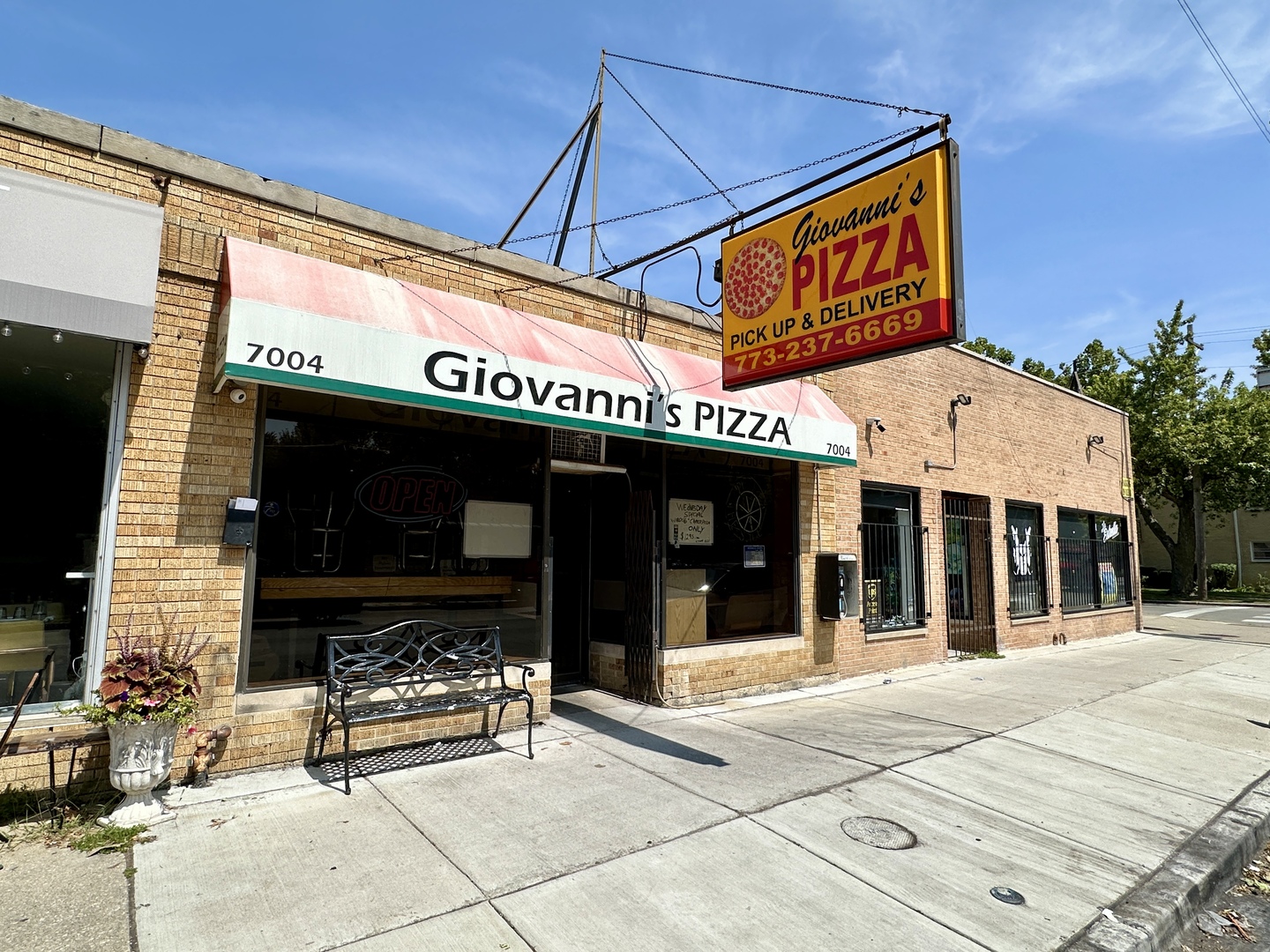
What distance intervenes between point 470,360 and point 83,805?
12.4 feet

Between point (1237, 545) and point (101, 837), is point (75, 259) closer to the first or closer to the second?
point (101, 837)

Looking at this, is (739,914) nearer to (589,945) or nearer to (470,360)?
(589,945)

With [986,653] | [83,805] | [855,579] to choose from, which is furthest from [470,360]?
[986,653]

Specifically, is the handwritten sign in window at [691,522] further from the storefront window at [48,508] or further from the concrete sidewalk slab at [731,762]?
the storefront window at [48,508]

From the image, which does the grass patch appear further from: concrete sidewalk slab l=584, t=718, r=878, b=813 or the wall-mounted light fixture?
the wall-mounted light fixture

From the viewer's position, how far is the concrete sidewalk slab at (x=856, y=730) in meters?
6.24

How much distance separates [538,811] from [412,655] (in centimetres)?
202

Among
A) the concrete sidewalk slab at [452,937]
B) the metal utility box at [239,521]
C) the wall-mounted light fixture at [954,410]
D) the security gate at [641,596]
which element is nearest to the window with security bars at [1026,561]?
the wall-mounted light fixture at [954,410]

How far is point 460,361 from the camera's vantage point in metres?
5.57

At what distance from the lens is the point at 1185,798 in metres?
5.41

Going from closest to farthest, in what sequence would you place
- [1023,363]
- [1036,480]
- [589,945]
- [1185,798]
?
[589,945] < [1185,798] < [1036,480] < [1023,363]

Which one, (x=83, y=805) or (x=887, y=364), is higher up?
(x=887, y=364)

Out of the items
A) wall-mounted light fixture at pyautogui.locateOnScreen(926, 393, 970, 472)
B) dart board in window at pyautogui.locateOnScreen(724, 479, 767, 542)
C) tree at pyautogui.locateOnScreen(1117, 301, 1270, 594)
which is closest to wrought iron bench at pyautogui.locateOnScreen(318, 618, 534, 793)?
dart board in window at pyautogui.locateOnScreen(724, 479, 767, 542)

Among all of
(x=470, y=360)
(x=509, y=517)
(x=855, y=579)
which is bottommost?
(x=855, y=579)
